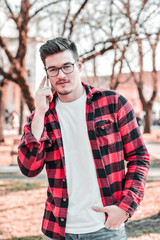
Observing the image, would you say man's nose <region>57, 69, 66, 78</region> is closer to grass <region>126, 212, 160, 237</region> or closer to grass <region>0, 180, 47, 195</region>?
grass <region>126, 212, 160, 237</region>

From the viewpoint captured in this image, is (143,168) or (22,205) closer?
(143,168)

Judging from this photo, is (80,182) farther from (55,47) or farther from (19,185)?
(19,185)

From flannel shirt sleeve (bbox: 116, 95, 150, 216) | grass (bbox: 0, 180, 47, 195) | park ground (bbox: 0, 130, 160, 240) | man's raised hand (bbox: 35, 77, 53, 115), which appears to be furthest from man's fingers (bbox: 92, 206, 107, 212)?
grass (bbox: 0, 180, 47, 195)

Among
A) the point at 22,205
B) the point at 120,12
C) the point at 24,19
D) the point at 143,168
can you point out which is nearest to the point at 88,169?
the point at 143,168

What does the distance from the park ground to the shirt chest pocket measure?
3.16m

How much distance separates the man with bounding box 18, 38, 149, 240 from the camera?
195 cm

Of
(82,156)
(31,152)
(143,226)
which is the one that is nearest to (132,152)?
(82,156)

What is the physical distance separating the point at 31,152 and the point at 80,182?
0.35 meters

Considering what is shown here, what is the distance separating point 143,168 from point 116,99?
1.50ft

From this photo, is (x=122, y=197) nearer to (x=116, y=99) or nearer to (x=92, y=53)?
(x=116, y=99)

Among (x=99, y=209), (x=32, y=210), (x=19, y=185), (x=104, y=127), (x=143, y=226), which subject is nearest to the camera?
(x=99, y=209)

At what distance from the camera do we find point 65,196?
1.98 metres

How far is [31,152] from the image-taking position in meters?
1.96

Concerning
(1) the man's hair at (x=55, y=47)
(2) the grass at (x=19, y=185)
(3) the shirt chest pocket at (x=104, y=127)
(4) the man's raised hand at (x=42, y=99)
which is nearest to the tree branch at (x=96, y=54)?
(2) the grass at (x=19, y=185)
